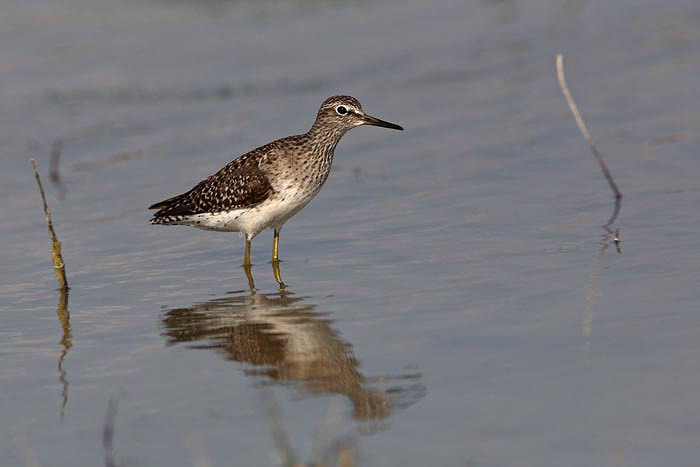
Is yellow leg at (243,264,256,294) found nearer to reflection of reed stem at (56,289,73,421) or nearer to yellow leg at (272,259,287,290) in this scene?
yellow leg at (272,259,287,290)

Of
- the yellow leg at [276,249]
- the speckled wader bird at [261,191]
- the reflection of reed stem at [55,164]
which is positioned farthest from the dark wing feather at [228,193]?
the reflection of reed stem at [55,164]

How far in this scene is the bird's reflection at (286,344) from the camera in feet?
24.5

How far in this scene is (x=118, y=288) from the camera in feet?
34.9

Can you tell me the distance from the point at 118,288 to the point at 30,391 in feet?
9.28

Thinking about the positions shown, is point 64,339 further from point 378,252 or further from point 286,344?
point 378,252

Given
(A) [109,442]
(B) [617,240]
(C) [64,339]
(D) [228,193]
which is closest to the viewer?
(A) [109,442]

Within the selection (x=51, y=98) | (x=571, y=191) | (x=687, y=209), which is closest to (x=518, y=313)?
(x=687, y=209)

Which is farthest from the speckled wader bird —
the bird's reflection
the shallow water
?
the bird's reflection

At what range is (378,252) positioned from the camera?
11211 mm

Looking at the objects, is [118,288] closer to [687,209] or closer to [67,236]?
[67,236]

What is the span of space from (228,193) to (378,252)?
162cm

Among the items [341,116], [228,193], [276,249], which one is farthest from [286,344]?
[341,116]

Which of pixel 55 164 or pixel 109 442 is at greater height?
pixel 55 164

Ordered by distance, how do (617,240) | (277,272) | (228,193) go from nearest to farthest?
(617,240), (277,272), (228,193)
